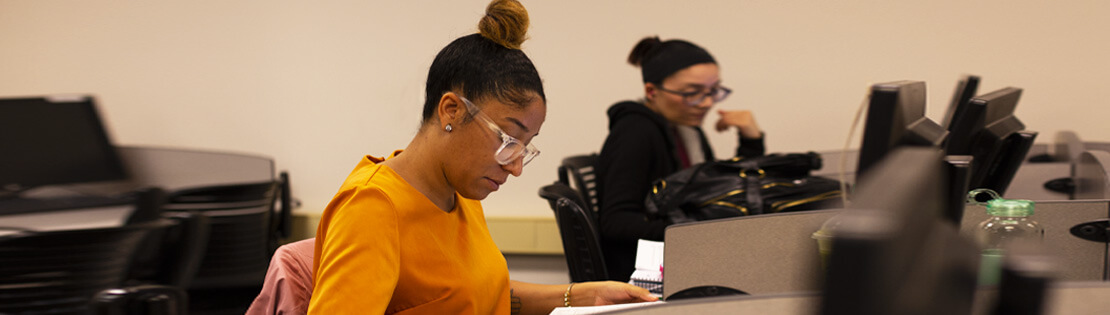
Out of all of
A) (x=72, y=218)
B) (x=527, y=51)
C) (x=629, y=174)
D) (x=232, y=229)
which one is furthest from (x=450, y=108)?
(x=527, y=51)

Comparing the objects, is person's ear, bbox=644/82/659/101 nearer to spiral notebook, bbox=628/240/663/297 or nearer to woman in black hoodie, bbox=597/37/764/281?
woman in black hoodie, bbox=597/37/764/281

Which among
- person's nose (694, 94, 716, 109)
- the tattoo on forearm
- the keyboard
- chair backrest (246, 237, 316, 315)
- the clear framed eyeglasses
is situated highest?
the clear framed eyeglasses

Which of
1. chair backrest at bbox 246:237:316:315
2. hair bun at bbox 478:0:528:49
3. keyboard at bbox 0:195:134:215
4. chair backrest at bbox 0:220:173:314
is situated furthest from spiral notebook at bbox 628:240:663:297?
keyboard at bbox 0:195:134:215

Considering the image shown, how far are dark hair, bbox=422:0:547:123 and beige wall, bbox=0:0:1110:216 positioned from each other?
2.45 m

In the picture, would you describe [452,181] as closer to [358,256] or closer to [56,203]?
[358,256]

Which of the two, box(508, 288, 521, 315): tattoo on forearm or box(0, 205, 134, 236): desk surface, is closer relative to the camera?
box(508, 288, 521, 315): tattoo on forearm

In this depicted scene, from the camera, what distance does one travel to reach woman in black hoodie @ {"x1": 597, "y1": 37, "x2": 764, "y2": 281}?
2465mm

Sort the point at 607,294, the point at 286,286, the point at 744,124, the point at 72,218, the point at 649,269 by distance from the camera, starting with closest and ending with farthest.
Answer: the point at 286,286, the point at 607,294, the point at 649,269, the point at 72,218, the point at 744,124

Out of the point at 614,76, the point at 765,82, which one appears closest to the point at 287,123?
the point at 614,76

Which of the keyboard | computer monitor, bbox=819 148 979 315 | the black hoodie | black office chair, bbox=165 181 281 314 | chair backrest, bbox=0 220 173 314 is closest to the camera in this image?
computer monitor, bbox=819 148 979 315

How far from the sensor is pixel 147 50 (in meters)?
4.26

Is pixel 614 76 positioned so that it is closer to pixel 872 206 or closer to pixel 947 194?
pixel 947 194

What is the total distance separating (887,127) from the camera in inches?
33.8

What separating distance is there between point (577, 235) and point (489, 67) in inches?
34.2
